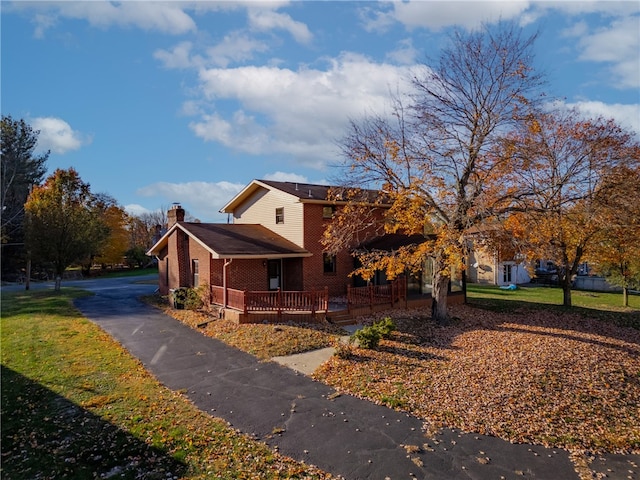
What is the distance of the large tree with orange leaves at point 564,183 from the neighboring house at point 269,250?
6585 millimetres

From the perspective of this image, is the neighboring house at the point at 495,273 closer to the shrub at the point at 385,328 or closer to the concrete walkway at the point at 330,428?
the shrub at the point at 385,328

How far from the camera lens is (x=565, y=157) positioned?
1952 cm

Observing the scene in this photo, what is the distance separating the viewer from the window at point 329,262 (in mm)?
21594

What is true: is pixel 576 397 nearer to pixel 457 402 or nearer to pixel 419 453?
pixel 457 402

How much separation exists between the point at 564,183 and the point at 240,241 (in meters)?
14.6

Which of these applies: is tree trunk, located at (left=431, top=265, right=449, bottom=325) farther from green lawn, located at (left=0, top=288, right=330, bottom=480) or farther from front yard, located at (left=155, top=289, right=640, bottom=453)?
green lawn, located at (left=0, top=288, right=330, bottom=480)

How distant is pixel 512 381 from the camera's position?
414 inches

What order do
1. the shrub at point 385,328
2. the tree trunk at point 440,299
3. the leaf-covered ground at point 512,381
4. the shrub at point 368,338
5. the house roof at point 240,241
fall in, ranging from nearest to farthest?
the leaf-covered ground at point 512,381 < the shrub at point 368,338 < the shrub at point 385,328 < the tree trunk at point 440,299 < the house roof at point 240,241

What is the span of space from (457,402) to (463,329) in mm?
7742

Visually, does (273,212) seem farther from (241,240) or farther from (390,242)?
(390,242)

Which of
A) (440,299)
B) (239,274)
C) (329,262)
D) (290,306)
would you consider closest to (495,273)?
(329,262)

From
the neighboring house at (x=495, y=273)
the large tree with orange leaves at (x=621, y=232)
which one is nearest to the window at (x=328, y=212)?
the large tree with orange leaves at (x=621, y=232)

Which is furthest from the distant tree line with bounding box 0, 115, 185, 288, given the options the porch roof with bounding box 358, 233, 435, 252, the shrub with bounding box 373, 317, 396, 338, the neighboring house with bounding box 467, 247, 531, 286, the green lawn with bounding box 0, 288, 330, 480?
the neighboring house with bounding box 467, 247, 531, 286

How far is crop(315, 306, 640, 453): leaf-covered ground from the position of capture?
27.8 ft
